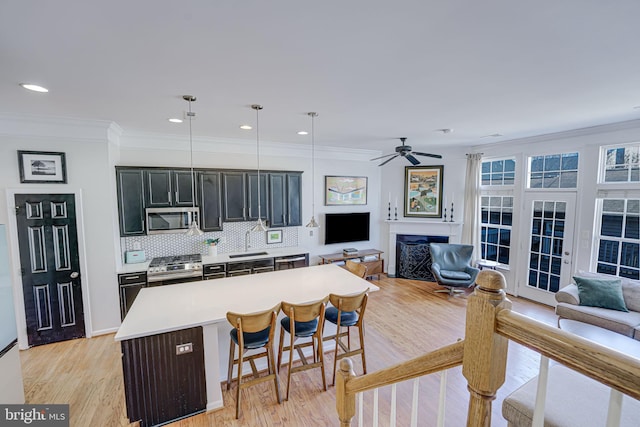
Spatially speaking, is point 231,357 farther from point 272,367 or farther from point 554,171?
point 554,171

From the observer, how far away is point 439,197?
6.35 metres

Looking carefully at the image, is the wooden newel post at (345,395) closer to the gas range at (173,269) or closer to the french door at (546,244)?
the gas range at (173,269)

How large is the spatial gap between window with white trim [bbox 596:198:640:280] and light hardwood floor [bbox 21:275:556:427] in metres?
1.14

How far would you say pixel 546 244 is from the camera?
5012 mm

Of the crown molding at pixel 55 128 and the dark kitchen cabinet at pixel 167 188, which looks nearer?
the crown molding at pixel 55 128

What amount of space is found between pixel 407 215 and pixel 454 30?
5.25 meters

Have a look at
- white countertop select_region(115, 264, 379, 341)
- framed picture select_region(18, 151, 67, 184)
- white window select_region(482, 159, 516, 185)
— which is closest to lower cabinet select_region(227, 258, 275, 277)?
white countertop select_region(115, 264, 379, 341)

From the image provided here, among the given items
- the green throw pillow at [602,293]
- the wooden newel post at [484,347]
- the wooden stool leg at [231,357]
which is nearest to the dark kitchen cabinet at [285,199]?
the wooden stool leg at [231,357]

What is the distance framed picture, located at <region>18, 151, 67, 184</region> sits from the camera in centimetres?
350

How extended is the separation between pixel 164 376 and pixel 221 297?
0.80m

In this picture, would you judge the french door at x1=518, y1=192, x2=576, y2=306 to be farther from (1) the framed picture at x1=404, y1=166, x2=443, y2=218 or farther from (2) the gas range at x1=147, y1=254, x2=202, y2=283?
(2) the gas range at x1=147, y1=254, x2=202, y2=283

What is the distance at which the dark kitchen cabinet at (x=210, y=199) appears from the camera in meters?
4.67

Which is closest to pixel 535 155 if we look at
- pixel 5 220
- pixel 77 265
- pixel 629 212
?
pixel 629 212

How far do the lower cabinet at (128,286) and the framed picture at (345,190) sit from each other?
3.61 meters
